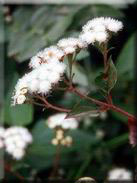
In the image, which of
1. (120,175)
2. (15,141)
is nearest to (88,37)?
(15,141)

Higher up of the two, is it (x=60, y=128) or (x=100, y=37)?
(x=100, y=37)

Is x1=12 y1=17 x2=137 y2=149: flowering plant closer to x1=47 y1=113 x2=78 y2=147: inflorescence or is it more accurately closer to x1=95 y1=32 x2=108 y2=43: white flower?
x1=95 y1=32 x2=108 y2=43: white flower

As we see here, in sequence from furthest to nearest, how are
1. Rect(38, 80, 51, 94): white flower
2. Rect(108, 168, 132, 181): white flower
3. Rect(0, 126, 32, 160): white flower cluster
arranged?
Rect(108, 168, 132, 181): white flower → Rect(0, 126, 32, 160): white flower cluster → Rect(38, 80, 51, 94): white flower

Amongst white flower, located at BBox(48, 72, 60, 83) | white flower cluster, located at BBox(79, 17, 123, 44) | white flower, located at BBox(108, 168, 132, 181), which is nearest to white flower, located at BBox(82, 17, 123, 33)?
white flower cluster, located at BBox(79, 17, 123, 44)

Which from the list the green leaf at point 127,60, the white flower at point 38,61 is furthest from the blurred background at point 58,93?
the white flower at point 38,61

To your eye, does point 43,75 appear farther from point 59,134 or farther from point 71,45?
point 59,134

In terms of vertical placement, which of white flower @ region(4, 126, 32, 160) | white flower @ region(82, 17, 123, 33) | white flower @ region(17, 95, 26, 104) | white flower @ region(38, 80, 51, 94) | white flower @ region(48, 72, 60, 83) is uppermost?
white flower @ region(82, 17, 123, 33)
